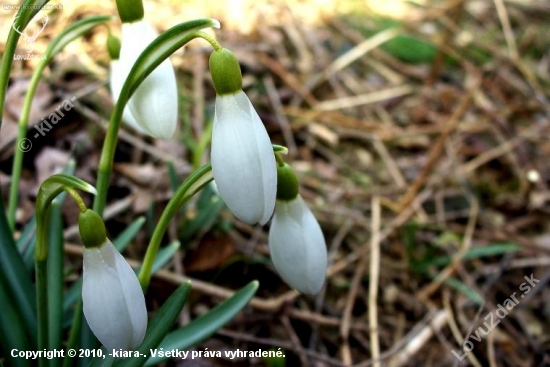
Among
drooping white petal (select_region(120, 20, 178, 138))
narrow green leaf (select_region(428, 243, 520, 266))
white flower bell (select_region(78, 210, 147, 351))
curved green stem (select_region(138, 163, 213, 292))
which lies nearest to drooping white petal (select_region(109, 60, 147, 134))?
drooping white petal (select_region(120, 20, 178, 138))

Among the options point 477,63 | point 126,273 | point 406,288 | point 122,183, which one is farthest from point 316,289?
point 477,63

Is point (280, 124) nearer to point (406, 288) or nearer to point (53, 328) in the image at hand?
point (406, 288)

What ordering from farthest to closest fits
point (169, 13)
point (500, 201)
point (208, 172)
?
1. point (169, 13)
2. point (500, 201)
3. point (208, 172)

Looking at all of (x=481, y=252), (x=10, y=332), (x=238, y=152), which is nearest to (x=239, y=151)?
(x=238, y=152)

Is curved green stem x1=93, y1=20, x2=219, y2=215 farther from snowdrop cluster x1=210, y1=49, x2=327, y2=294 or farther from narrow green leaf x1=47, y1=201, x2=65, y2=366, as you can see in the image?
narrow green leaf x1=47, y1=201, x2=65, y2=366

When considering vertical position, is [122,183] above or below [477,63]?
below

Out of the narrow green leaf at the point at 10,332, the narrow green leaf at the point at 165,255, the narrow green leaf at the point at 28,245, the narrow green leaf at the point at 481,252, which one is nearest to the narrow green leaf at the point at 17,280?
the narrow green leaf at the point at 10,332

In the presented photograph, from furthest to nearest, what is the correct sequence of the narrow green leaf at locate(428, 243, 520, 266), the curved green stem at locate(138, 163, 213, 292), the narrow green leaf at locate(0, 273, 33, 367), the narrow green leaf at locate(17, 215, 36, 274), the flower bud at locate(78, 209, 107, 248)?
the narrow green leaf at locate(428, 243, 520, 266), the narrow green leaf at locate(17, 215, 36, 274), the narrow green leaf at locate(0, 273, 33, 367), the curved green stem at locate(138, 163, 213, 292), the flower bud at locate(78, 209, 107, 248)
